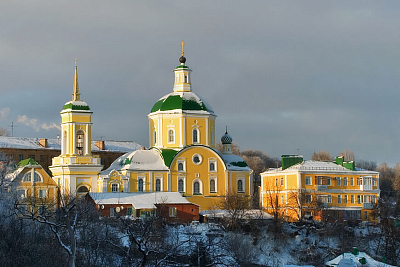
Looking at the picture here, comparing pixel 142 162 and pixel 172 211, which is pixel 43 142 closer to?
pixel 142 162

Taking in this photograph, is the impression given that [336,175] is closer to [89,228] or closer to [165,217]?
[165,217]

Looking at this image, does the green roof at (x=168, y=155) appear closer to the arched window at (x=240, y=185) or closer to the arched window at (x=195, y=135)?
the arched window at (x=195, y=135)

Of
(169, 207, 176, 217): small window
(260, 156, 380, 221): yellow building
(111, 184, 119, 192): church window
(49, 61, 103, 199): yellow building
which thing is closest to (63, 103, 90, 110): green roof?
(49, 61, 103, 199): yellow building

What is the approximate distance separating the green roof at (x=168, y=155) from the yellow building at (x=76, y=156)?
4483 millimetres

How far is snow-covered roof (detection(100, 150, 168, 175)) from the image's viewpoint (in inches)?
1806

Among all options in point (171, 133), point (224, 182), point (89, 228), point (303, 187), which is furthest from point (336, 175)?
point (89, 228)

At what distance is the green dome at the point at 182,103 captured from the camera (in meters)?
48.6

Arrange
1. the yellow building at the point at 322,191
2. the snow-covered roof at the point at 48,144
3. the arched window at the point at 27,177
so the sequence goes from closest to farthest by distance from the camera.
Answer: the arched window at the point at 27,177, the yellow building at the point at 322,191, the snow-covered roof at the point at 48,144

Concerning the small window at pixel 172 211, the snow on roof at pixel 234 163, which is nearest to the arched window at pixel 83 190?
the small window at pixel 172 211

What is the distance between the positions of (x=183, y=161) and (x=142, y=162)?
276 centimetres

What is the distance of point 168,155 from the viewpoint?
47.1m

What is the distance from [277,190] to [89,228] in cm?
1832

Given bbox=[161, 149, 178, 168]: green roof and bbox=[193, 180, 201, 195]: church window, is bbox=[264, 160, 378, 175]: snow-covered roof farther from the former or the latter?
bbox=[161, 149, 178, 168]: green roof

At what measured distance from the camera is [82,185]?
44219 mm
